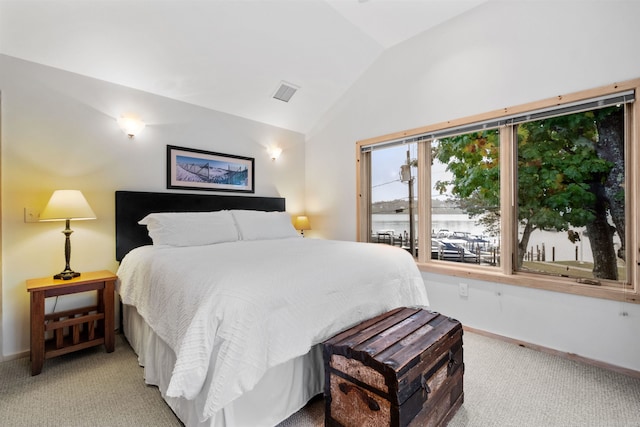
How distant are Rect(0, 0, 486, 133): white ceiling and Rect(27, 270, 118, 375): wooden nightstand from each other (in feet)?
5.97

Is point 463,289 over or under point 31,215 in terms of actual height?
under

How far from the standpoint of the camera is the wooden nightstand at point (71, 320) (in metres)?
1.98

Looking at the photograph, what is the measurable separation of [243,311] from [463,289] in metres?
2.34

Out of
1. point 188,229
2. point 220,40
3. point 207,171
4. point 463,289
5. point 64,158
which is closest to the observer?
point 64,158

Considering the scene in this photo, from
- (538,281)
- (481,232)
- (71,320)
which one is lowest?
(71,320)

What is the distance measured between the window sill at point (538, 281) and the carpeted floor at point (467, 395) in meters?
0.53

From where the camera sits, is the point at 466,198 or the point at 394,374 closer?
the point at 394,374

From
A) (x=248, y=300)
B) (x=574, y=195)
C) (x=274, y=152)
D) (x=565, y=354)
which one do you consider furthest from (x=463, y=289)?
(x=274, y=152)

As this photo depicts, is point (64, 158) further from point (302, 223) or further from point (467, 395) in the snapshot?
point (467, 395)

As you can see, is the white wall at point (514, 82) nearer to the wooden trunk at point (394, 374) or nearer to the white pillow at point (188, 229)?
the wooden trunk at point (394, 374)

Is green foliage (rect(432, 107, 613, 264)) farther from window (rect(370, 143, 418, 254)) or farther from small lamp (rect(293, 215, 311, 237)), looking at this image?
small lamp (rect(293, 215, 311, 237))

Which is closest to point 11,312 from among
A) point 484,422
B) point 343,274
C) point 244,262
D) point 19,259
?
point 19,259

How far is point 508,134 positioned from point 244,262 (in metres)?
2.51

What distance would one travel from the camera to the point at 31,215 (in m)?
2.29
